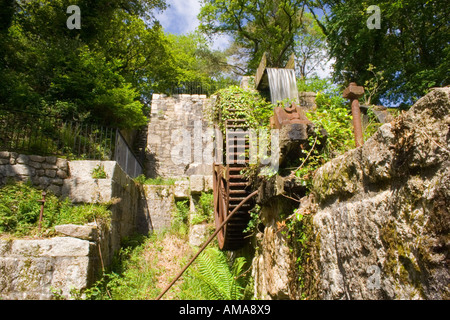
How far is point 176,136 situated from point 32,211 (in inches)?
425

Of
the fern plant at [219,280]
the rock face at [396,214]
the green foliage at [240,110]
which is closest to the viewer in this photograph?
the rock face at [396,214]

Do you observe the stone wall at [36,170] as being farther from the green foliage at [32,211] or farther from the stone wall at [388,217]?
the stone wall at [388,217]

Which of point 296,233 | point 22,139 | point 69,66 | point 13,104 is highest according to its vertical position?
point 69,66

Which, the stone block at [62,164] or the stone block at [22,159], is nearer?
the stone block at [22,159]

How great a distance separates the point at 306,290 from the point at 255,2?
23279 mm

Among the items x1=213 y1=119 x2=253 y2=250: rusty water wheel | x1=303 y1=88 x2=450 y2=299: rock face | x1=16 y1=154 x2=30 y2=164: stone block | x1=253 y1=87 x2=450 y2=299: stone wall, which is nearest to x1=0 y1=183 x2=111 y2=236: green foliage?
x1=16 y1=154 x2=30 y2=164: stone block

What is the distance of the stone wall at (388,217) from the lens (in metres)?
1.31

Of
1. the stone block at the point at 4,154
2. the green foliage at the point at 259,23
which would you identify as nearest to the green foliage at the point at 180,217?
the stone block at the point at 4,154

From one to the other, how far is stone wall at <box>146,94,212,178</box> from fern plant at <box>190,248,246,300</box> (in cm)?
998

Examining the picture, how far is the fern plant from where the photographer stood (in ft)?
14.8

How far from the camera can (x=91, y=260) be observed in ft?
16.7

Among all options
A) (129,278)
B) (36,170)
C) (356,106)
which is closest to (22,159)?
(36,170)

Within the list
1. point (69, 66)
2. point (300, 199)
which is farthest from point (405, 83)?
point (69, 66)
